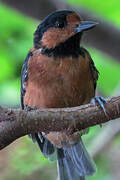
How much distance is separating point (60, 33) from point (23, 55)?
1.40 metres

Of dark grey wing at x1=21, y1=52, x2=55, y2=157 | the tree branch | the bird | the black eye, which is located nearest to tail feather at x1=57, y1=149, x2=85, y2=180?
dark grey wing at x1=21, y1=52, x2=55, y2=157

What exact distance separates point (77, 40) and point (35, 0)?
3.56 ft

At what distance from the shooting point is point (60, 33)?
4.42m

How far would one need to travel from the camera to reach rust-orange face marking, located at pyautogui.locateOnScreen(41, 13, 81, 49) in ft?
14.4

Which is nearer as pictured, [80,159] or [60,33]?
[60,33]

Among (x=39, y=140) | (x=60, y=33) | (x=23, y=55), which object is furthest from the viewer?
(x=23, y=55)

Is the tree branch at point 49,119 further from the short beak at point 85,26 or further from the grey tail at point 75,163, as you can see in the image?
the grey tail at point 75,163

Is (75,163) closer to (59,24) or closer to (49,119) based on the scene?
(59,24)

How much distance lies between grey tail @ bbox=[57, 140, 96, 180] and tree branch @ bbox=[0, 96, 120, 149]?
1.68 metres

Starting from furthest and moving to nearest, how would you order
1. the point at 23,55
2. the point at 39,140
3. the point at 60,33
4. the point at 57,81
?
the point at 23,55 < the point at 39,140 < the point at 60,33 < the point at 57,81

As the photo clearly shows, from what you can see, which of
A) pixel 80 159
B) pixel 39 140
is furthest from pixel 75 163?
pixel 39 140

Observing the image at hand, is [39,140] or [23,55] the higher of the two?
[23,55]

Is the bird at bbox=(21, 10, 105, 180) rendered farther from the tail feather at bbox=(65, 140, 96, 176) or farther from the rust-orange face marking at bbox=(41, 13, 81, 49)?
the tail feather at bbox=(65, 140, 96, 176)

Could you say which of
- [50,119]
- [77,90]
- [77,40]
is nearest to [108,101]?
[50,119]
